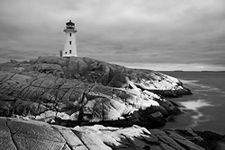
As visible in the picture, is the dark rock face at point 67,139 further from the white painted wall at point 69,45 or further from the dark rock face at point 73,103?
the white painted wall at point 69,45

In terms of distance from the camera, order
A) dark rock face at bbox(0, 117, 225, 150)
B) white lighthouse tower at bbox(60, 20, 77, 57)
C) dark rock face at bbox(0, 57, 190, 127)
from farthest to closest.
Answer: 1. white lighthouse tower at bbox(60, 20, 77, 57)
2. dark rock face at bbox(0, 57, 190, 127)
3. dark rock face at bbox(0, 117, 225, 150)

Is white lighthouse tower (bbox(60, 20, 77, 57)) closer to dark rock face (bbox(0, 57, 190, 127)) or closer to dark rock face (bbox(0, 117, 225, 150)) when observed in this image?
dark rock face (bbox(0, 57, 190, 127))

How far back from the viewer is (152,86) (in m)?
31.0

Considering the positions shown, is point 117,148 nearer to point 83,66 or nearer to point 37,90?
point 37,90

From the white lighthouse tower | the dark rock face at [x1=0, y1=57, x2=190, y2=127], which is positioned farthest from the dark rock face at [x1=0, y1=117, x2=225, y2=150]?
the white lighthouse tower

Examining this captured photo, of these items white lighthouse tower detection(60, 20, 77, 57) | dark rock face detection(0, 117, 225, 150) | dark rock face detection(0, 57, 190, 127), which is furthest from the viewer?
white lighthouse tower detection(60, 20, 77, 57)

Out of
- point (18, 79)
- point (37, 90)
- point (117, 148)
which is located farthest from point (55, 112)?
point (117, 148)

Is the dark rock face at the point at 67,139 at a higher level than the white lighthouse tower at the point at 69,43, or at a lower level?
lower

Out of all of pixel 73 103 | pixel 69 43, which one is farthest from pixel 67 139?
pixel 69 43

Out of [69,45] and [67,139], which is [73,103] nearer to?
[67,139]

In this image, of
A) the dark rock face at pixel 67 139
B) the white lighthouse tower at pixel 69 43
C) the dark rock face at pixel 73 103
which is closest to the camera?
the dark rock face at pixel 67 139

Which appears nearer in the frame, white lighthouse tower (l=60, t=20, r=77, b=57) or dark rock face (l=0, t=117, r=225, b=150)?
dark rock face (l=0, t=117, r=225, b=150)

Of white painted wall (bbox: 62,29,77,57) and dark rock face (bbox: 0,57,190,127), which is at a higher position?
white painted wall (bbox: 62,29,77,57)

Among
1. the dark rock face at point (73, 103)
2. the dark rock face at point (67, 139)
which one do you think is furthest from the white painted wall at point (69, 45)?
Result: the dark rock face at point (67, 139)
